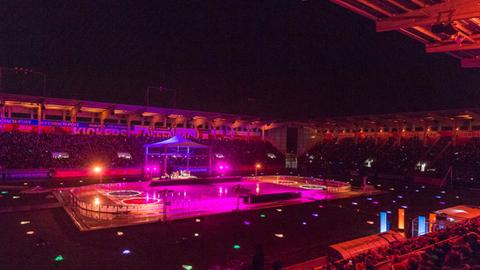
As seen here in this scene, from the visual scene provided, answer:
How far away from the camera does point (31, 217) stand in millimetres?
13320

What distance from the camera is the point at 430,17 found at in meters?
6.83

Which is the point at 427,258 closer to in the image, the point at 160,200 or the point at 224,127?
the point at 160,200

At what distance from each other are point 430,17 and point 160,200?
15146mm

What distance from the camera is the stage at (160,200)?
44.8ft

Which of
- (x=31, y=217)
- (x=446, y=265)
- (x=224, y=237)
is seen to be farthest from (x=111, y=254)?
(x=446, y=265)

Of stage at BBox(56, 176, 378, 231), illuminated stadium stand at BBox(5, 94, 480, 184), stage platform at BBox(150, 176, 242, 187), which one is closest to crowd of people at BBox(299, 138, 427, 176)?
illuminated stadium stand at BBox(5, 94, 480, 184)

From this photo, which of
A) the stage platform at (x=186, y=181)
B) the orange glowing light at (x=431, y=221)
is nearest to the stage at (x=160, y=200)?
the stage platform at (x=186, y=181)

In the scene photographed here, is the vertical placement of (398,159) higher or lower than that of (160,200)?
higher

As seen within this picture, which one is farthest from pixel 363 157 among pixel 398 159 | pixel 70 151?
pixel 70 151

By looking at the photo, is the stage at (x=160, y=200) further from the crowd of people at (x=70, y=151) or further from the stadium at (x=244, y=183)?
the crowd of people at (x=70, y=151)

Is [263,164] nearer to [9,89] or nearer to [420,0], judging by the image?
[9,89]

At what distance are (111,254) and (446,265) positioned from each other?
858cm

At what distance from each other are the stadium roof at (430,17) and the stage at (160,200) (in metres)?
10.8

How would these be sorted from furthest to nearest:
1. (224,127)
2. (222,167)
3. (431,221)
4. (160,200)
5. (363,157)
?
(224,127)
(222,167)
(363,157)
(160,200)
(431,221)
